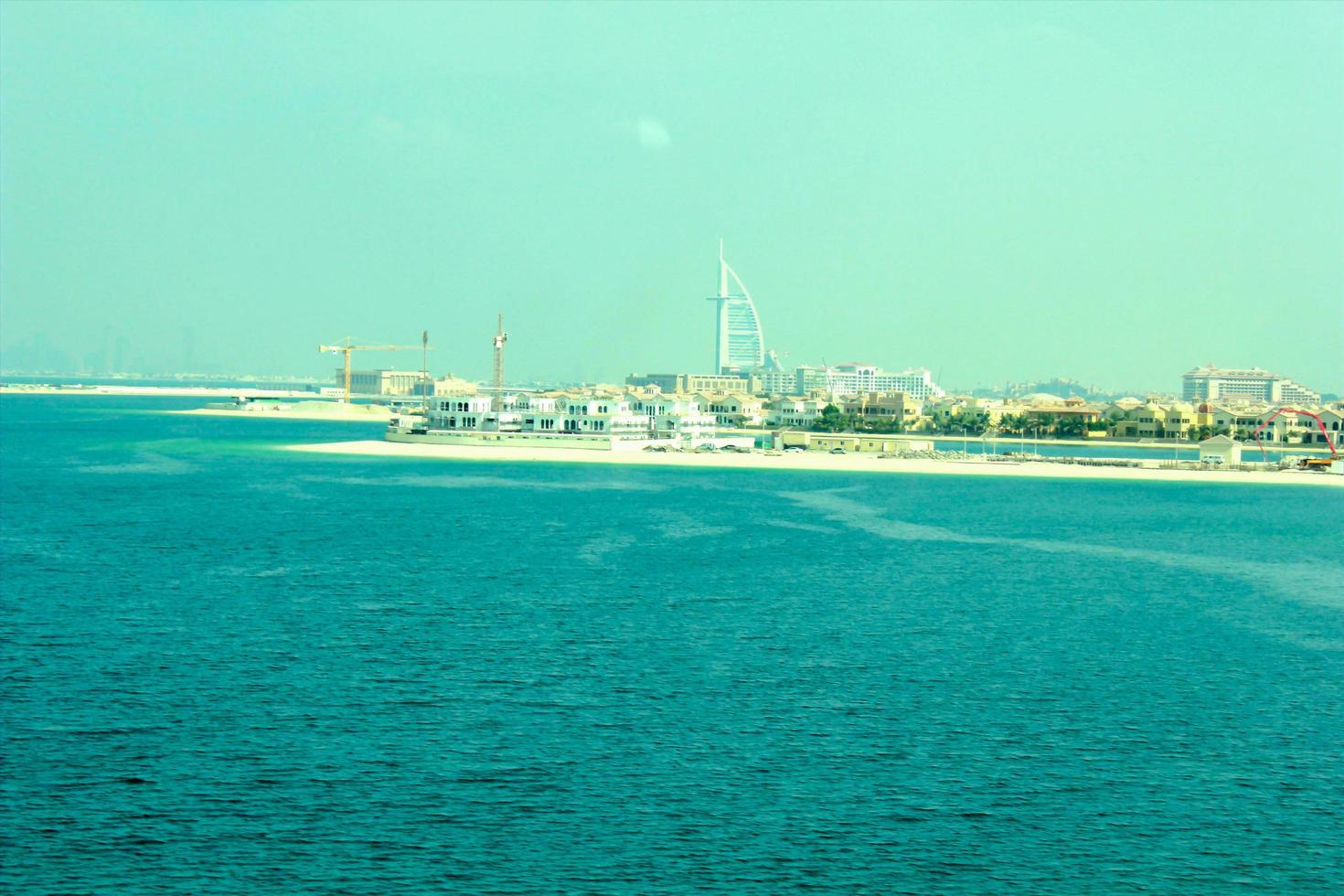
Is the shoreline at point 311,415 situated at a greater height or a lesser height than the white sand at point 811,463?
greater

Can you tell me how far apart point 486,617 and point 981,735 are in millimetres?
9598

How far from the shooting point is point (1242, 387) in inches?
7146

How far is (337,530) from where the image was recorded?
35.2 meters

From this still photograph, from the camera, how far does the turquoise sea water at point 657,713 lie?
40.2 ft

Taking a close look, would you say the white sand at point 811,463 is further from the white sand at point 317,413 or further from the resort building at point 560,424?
the white sand at point 317,413

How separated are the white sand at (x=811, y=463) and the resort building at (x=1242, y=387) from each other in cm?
11192

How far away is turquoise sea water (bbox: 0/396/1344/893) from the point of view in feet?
40.2

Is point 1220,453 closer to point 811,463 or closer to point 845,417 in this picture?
point 811,463

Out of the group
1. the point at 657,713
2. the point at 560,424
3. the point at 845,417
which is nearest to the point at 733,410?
the point at 845,417

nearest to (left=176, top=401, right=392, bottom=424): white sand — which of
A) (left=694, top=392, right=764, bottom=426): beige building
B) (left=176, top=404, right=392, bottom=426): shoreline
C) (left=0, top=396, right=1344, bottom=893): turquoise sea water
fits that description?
(left=176, top=404, right=392, bottom=426): shoreline

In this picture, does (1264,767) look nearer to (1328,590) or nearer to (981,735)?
(981,735)

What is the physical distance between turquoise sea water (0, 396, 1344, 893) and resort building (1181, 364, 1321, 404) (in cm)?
14973

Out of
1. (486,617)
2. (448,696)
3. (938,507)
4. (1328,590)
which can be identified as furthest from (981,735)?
(938,507)

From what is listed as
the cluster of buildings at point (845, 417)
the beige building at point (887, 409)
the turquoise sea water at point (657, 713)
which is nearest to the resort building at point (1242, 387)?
the cluster of buildings at point (845, 417)
